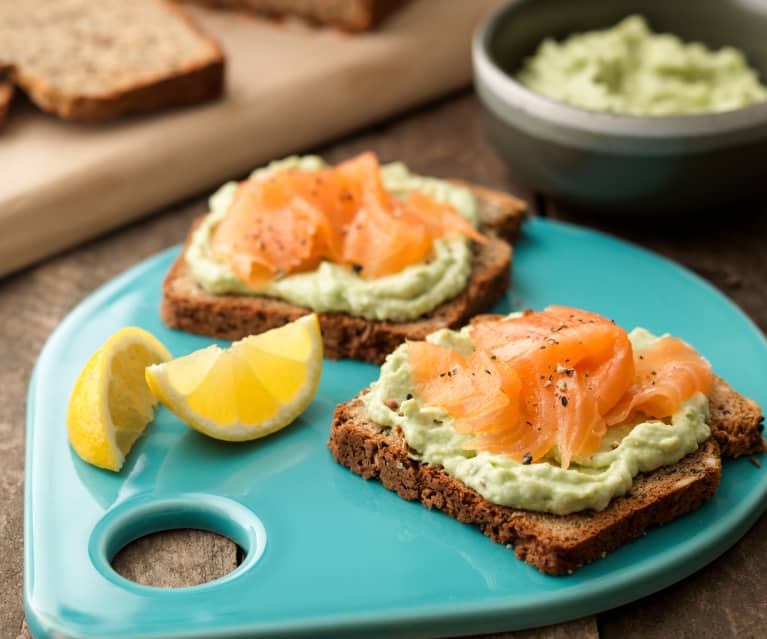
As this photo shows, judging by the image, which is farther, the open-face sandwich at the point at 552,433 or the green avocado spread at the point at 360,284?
the green avocado spread at the point at 360,284

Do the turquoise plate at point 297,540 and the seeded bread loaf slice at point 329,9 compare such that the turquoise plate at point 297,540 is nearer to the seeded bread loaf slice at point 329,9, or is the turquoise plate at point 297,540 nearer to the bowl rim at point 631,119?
the bowl rim at point 631,119

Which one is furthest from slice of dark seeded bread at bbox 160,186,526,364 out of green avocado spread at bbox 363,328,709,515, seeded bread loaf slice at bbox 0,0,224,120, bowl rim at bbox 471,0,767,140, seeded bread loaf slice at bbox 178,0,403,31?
seeded bread loaf slice at bbox 178,0,403,31

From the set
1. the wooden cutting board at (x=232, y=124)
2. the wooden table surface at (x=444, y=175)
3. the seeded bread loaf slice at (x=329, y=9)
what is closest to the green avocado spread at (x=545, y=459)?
the wooden table surface at (x=444, y=175)

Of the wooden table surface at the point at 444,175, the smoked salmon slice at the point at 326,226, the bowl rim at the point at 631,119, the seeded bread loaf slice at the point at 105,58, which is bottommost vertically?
the wooden table surface at the point at 444,175

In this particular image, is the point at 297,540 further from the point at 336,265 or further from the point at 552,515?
the point at 336,265

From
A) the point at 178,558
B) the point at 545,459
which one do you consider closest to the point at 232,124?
the point at 178,558

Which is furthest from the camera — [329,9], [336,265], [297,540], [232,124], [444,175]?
[329,9]

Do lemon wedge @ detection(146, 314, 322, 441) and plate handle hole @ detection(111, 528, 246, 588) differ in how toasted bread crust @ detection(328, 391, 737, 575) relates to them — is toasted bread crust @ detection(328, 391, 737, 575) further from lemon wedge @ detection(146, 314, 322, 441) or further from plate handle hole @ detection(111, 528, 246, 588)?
plate handle hole @ detection(111, 528, 246, 588)

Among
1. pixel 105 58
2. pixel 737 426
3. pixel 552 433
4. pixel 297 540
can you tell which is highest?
pixel 552 433
